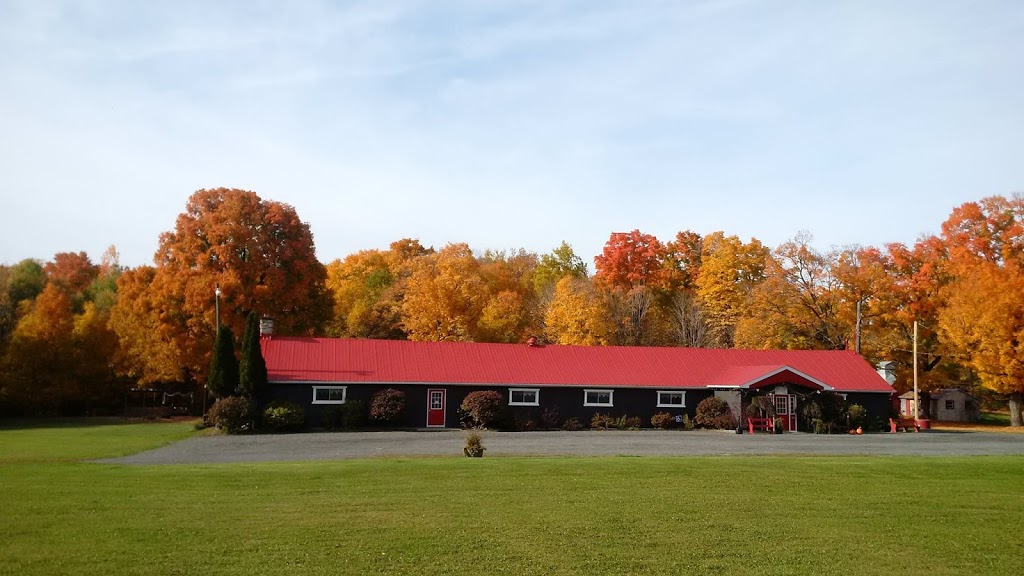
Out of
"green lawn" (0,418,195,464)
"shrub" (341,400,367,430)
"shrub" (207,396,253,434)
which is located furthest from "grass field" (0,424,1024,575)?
"shrub" (341,400,367,430)

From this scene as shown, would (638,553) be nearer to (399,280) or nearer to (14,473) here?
(14,473)

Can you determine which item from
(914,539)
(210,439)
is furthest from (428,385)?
(914,539)

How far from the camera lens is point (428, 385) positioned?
133 ft

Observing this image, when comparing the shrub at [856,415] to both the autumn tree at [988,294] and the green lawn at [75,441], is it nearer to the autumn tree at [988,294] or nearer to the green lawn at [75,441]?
the autumn tree at [988,294]

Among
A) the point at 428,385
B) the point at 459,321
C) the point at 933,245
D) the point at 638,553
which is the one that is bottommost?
the point at 638,553

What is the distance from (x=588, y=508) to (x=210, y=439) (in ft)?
69.2

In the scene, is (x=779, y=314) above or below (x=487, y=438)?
above

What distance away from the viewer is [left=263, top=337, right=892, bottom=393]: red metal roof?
40.3 meters

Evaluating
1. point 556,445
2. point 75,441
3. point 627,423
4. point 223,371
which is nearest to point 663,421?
point 627,423

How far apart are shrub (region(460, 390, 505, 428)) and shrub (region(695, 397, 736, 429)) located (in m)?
9.23

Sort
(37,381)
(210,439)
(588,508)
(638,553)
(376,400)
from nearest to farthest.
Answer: (638,553) → (588,508) → (210,439) → (376,400) → (37,381)

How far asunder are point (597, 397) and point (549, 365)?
2901 millimetres

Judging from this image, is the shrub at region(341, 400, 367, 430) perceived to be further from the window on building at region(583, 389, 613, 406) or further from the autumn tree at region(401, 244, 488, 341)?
the autumn tree at region(401, 244, 488, 341)

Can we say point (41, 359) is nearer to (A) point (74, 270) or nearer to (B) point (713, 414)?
(A) point (74, 270)
